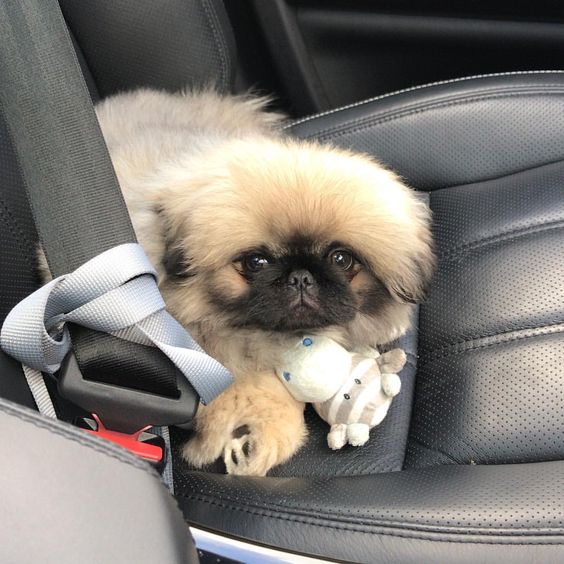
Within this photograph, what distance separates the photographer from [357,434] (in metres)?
1.09

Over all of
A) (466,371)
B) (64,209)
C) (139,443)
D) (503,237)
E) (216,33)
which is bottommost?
(466,371)

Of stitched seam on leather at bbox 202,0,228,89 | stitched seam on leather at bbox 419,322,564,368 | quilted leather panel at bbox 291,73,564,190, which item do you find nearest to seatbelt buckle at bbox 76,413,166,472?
stitched seam on leather at bbox 419,322,564,368

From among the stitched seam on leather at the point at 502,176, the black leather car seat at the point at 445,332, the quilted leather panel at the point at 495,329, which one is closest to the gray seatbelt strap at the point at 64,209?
the black leather car seat at the point at 445,332

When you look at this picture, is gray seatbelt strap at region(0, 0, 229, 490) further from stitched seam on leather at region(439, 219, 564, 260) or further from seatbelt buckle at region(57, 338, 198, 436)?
stitched seam on leather at region(439, 219, 564, 260)

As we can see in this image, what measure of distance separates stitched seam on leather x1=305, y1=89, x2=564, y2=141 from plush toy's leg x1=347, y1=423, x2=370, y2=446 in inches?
31.0

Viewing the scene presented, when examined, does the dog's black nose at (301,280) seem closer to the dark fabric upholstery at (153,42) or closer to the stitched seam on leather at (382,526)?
the stitched seam on leather at (382,526)

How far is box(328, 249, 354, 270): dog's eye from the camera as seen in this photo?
3.71ft

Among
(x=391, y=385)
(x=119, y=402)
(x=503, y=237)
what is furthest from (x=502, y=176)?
(x=119, y=402)

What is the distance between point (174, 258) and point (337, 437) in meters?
0.40

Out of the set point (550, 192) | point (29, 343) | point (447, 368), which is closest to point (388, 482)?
point (447, 368)

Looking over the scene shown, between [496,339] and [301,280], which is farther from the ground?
[301,280]

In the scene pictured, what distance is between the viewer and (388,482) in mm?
917

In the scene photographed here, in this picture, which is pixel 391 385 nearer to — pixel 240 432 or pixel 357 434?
pixel 357 434

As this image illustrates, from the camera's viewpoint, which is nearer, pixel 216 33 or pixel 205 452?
pixel 205 452
